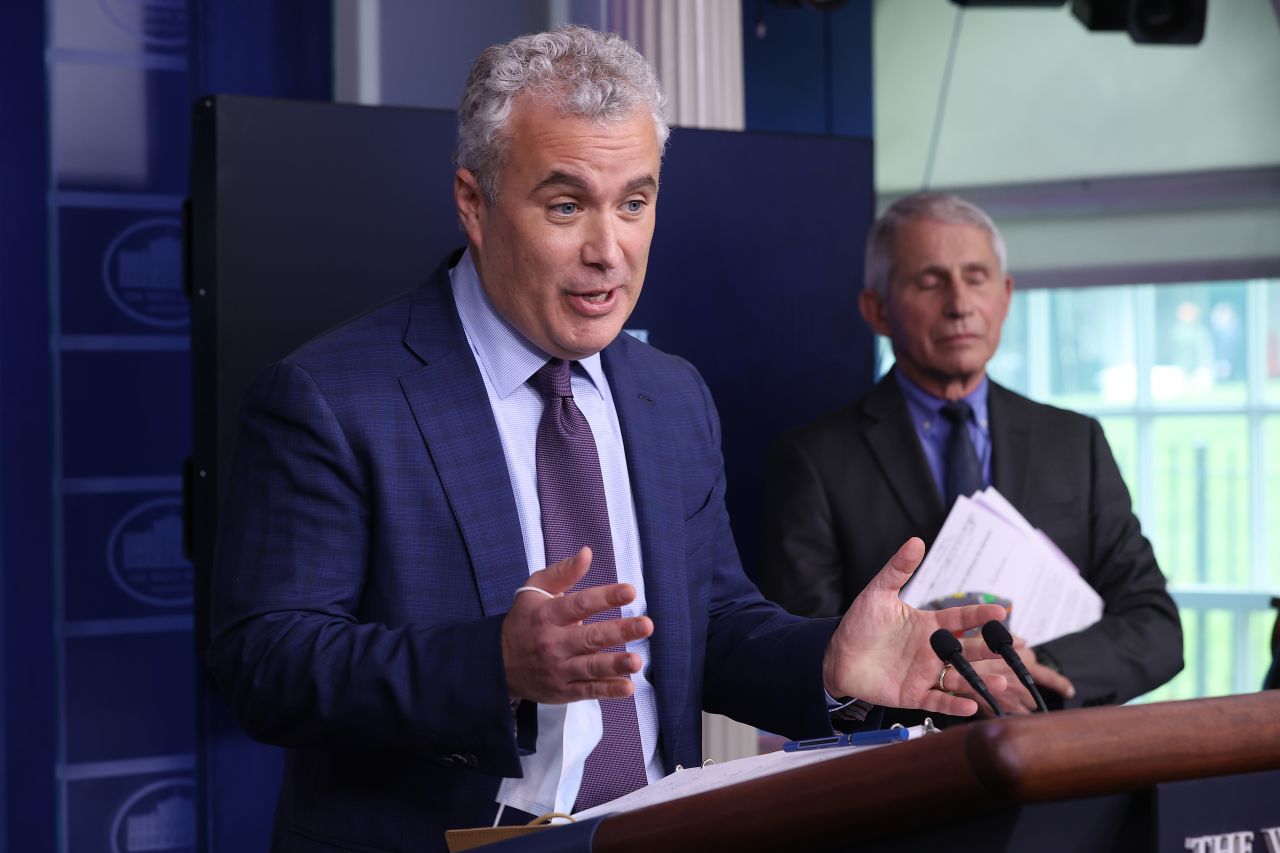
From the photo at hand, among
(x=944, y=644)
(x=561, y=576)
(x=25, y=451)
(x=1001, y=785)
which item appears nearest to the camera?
(x=1001, y=785)

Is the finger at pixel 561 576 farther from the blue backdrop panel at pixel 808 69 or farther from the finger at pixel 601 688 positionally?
the blue backdrop panel at pixel 808 69

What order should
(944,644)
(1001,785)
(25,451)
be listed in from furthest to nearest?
(25,451), (944,644), (1001,785)

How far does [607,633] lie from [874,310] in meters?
1.84

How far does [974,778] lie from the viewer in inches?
29.8

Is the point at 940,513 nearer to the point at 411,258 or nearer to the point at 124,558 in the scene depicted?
the point at 411,258

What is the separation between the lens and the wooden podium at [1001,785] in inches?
29.9

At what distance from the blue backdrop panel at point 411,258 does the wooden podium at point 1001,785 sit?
1.76m

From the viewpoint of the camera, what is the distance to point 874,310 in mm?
2871

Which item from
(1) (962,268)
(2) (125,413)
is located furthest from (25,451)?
(1) (962,268)

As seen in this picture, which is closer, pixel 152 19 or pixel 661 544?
pixel 661 544

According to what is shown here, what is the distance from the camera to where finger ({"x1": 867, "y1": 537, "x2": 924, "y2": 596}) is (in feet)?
4.51

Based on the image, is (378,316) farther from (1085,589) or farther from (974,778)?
(1085,589)

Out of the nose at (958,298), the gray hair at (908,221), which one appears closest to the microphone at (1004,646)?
the nose at (958,298)

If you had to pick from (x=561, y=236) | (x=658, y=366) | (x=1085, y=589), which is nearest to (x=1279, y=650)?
(x=1085, y=589)
